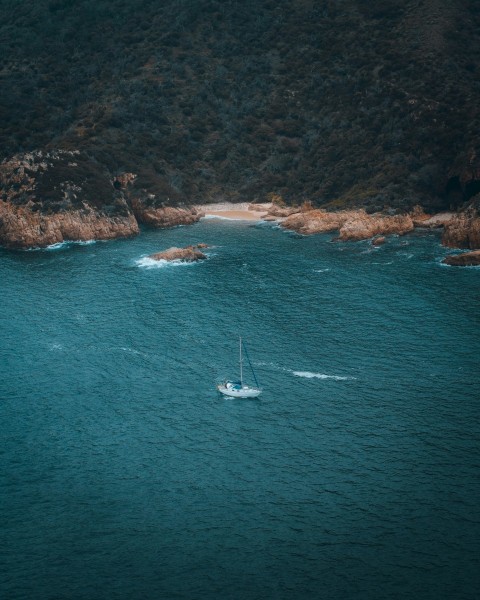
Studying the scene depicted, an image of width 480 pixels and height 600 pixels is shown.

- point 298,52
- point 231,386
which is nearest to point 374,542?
point 231,386

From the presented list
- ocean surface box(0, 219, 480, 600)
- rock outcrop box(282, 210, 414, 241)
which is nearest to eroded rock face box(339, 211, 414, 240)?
rock outcrop box(282, 210, 414, 241)

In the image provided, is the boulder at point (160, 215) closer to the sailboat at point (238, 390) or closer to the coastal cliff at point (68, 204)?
the coastal cliff at point (68, 204)

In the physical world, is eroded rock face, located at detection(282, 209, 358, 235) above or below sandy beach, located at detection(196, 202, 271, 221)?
below

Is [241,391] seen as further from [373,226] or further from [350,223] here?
[373,226]

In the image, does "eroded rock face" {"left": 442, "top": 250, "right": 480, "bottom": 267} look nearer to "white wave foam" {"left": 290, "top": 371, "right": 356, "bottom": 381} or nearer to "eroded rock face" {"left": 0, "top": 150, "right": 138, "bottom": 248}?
"white wave foam" {"left": 290, "top": 371, "right": 356, "bottom": 381}

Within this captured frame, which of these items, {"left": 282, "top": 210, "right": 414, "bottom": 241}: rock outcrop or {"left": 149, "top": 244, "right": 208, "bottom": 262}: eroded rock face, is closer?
{"left": 149, "top": 244, "right": 208, "bottom": 262}: eroded rock face

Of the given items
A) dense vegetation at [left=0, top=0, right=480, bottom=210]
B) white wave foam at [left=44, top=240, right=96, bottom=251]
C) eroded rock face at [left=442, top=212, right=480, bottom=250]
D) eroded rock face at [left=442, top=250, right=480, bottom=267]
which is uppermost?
dense vegetation at [left=0, top=0, right=480, bottom=210]

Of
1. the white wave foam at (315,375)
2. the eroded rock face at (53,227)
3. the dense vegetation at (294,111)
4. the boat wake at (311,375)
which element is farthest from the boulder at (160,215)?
the white wave foam at (315,375)
